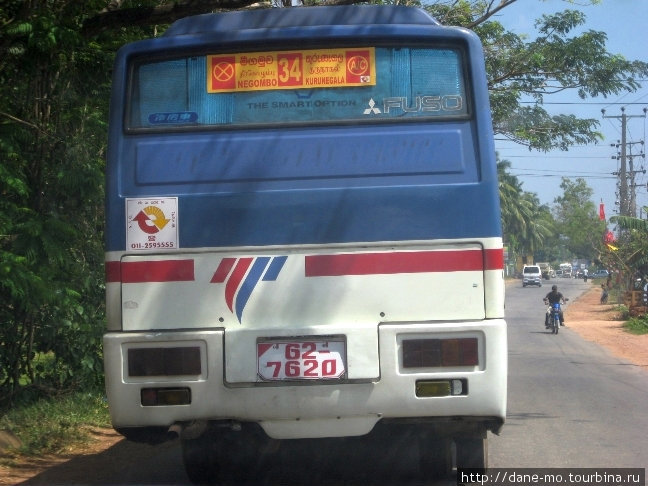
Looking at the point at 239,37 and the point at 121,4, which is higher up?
the point at 121,4

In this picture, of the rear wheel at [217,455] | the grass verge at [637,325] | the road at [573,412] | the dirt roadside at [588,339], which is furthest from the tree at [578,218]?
the rear wheel at [217,455]

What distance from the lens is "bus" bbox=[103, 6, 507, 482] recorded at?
5754 millimetres

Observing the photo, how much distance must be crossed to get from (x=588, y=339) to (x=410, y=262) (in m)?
22.7

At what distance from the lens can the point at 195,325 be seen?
5.86m

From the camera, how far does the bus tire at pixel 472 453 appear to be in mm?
6590

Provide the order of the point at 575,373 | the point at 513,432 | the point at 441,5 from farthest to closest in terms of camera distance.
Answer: the point at 575,373, the point at 441,5, the point at 513,432

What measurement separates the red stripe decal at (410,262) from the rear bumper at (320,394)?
0.35m

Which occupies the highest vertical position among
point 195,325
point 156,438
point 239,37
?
point 239,37

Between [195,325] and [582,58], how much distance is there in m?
10.7

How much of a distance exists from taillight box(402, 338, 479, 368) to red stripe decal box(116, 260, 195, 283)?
1454mm

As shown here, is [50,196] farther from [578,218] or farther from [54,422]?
[578,218]

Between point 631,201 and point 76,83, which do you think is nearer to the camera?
point 76,83

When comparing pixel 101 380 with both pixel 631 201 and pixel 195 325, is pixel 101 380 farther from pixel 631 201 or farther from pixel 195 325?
pixel 631 201

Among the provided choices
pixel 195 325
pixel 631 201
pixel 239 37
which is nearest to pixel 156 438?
pixel 195 325
